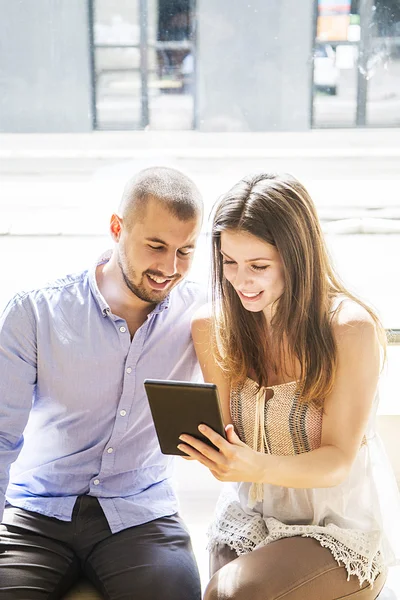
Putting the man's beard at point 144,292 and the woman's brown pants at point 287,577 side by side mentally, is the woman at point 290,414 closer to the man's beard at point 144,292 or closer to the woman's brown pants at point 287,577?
the woman's brown pants at point 287,577

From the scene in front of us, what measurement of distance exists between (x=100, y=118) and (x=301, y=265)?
1.18 metres

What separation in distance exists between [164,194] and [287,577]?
93 centimetres

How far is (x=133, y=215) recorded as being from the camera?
186 centimetres

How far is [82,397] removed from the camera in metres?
1.87

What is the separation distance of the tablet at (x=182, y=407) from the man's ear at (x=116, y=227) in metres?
0.53

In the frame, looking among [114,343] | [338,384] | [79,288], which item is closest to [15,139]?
[79,288]

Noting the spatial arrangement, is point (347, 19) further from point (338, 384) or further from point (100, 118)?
point (338, 384)

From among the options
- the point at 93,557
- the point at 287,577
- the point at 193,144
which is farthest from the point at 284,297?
the point at 193,144

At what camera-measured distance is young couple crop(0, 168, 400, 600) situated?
1.67 metres

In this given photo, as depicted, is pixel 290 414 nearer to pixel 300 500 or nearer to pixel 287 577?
pixel 300 500

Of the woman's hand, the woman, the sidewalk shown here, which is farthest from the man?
the sidewalk

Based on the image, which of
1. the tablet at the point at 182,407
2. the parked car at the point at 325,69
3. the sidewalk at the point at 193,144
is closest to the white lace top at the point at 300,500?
the tablet at the point at 182,407

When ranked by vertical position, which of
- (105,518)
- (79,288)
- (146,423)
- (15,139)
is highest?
(15,139)

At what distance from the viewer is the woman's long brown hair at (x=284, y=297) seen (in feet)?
5.47
